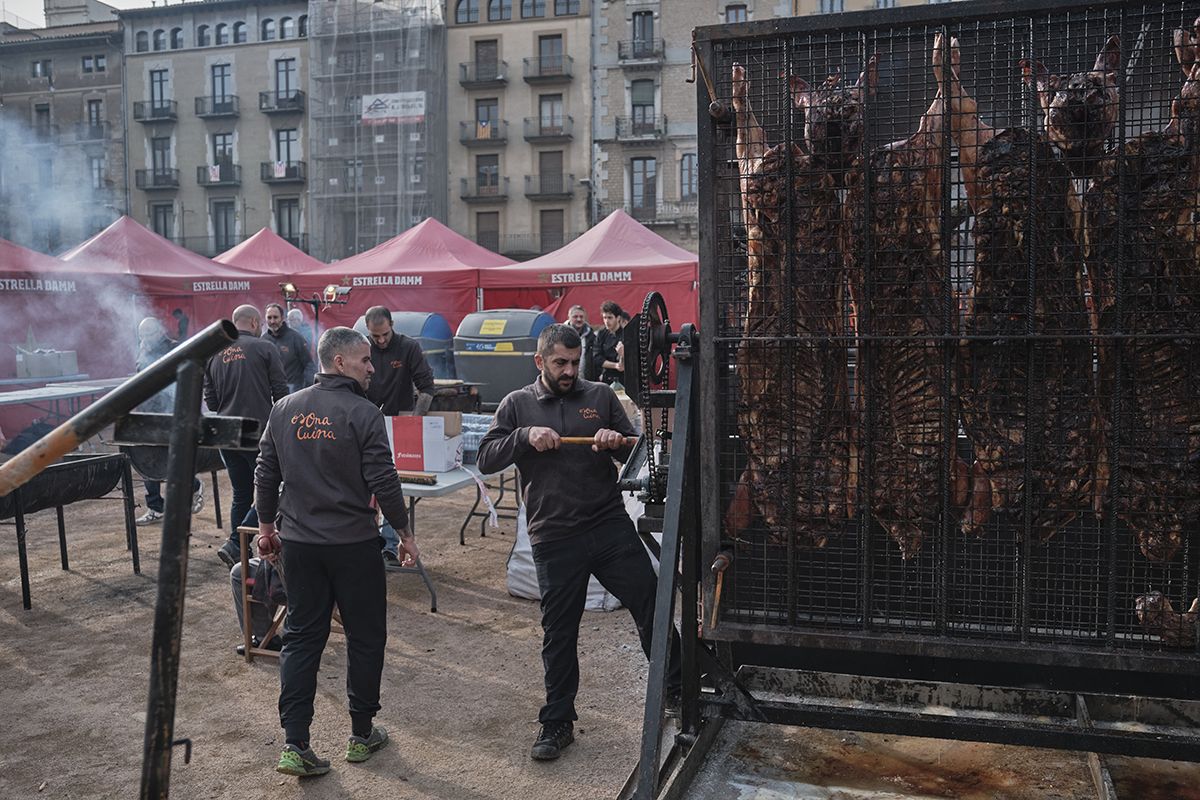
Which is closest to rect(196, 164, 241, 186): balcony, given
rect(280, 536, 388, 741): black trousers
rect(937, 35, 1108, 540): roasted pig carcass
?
rect(280, 536, 388, 741): black trousers

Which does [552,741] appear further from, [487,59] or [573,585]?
[487,59]

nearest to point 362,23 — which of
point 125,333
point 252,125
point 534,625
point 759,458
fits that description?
point 252,125

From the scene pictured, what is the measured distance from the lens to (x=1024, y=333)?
292 cm

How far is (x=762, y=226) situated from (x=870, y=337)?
1.69 ft

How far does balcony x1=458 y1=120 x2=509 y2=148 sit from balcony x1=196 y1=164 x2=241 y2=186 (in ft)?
35.7

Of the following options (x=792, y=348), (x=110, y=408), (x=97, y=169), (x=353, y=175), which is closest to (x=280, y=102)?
(x=353, y=175)

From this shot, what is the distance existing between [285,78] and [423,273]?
30385 millimetres

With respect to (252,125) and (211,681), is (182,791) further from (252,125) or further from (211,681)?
(252,125)

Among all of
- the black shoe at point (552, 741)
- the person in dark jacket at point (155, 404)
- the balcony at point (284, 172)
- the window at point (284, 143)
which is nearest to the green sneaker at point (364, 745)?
the black shoe at point (552, 741)

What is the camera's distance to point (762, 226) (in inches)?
123

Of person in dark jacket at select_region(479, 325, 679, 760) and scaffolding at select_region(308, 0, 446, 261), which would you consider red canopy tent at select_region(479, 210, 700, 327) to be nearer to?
person in dark jacket at select_region(479, 325, 679, 760)

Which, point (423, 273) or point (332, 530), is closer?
point (332, 530)

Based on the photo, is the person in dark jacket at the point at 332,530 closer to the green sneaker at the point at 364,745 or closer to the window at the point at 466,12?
the green sneaker at the point at 364,745

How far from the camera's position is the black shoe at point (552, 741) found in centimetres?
453
